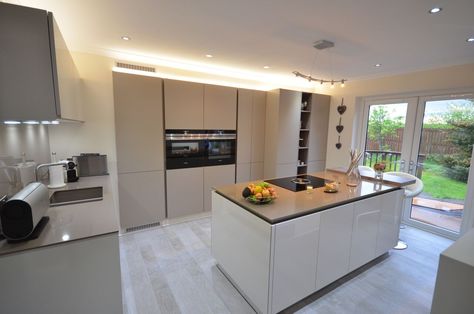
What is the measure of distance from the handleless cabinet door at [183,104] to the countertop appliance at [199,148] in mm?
127

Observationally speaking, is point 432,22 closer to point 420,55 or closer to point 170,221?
point 420,55

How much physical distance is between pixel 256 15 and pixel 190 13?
0.60 metres

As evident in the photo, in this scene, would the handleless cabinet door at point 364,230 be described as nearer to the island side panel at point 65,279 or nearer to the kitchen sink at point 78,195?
the island side panel at point 65,279

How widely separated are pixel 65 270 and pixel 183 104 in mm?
2608

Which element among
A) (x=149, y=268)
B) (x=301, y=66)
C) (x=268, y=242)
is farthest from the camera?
(x=301, y=66)

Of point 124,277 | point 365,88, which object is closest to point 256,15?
point 124,277

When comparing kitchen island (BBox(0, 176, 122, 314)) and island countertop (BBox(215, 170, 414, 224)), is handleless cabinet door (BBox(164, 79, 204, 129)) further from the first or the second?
kitchen island (BBox(0, 176, 122, 314))

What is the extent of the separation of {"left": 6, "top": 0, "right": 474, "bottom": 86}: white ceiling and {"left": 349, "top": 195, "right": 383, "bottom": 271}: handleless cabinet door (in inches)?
67.8

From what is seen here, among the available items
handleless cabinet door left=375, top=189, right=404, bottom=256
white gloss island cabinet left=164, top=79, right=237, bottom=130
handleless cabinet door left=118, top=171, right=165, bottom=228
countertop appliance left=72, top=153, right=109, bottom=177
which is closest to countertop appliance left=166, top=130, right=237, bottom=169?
white gloss island cabinet left=164, top=79, right=237, bottom=130

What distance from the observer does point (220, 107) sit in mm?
3746

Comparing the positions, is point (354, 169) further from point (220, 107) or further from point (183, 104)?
point (183, 104)

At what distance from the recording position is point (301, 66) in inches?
142

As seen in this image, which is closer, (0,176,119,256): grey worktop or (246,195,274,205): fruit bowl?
(0,176,119,256): grey worktop

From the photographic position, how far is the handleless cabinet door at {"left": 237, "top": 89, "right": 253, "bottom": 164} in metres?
3.99
